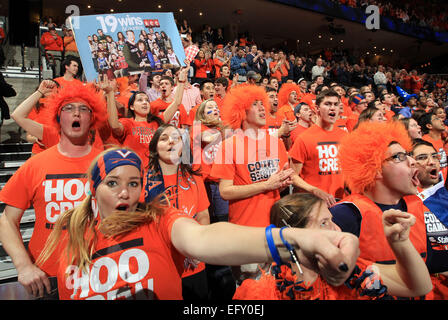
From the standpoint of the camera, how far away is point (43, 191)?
221 centimetres

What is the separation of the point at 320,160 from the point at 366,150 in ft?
4.08

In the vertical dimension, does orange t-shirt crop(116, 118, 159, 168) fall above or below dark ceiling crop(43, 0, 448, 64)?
below

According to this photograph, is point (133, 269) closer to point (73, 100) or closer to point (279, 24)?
point (73, 100)

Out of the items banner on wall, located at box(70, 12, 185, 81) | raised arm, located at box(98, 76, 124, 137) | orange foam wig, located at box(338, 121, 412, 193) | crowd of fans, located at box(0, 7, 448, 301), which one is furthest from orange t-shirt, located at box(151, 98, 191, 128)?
orange foam wig, located at box(338, 121, 412, 193)

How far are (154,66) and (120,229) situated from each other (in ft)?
12.6

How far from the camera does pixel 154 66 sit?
4.93 meters

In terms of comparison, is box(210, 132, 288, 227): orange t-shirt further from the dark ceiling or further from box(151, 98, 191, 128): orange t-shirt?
the dark ceiling

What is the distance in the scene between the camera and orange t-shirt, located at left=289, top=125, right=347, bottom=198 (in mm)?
3455

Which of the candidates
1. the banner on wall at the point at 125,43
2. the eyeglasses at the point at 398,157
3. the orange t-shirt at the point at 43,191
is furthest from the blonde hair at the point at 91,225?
the banner on wall at the point at 125,43

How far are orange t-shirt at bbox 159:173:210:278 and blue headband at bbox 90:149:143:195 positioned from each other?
90 centimetres

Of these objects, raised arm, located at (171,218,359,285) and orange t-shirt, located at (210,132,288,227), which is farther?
orange t-shirt, located at (210,132,288,227)
